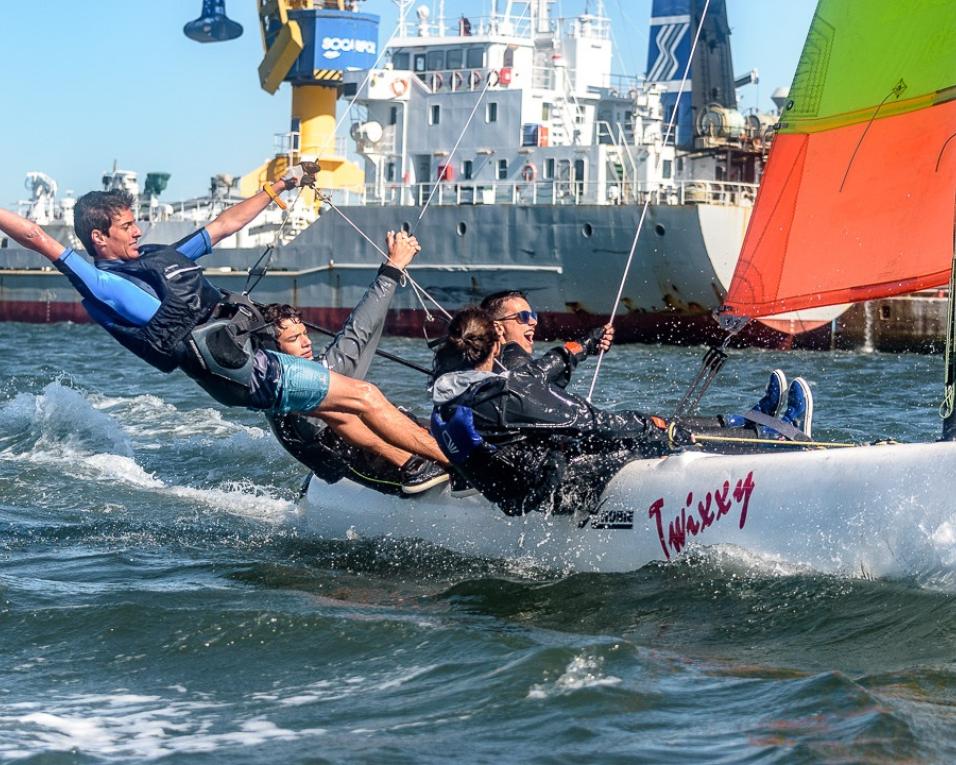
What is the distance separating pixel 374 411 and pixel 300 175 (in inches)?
67.4

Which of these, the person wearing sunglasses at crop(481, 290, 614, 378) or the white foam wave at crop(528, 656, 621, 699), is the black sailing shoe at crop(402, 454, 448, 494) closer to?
the person wearing sunglasses at crop(481, 290, 614, 378)

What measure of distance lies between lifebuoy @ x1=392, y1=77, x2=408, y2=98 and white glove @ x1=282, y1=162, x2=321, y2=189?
26211 millimetres

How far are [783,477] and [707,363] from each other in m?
2.00

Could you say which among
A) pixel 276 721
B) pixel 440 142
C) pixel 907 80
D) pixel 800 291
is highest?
pixel 440 142

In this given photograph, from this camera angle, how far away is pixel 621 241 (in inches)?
1107

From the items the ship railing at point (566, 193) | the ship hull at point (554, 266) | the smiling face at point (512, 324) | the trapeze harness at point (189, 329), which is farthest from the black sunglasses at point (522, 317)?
the ship railing at point (566, 193)

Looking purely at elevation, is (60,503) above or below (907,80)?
below

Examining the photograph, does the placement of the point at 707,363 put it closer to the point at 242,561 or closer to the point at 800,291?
the point at 800,291

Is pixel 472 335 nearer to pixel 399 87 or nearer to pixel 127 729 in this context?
pixel 127 729

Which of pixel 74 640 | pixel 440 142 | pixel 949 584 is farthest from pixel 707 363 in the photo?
pixel 440 142

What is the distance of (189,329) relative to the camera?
22.6ft

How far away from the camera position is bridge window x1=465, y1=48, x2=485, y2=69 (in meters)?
33.6

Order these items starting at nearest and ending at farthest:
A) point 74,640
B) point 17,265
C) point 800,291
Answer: point 74,640 < point 800,291 < point 17,265

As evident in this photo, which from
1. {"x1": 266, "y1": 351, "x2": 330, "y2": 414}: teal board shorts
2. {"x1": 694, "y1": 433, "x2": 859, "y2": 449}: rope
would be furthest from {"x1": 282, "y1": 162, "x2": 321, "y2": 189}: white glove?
{"x1": 694, "y1": 433, "x2": 859, "y2": 449}: rope
